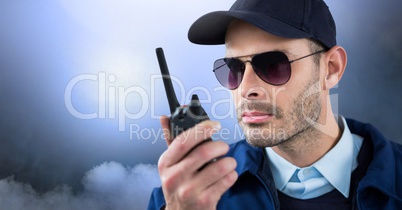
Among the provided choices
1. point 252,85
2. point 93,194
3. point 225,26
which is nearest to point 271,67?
point 252,85

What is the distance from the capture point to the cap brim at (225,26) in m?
1.90

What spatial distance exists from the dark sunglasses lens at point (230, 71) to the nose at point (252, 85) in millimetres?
42

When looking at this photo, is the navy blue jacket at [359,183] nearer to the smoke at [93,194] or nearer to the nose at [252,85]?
the nose at [252,85]

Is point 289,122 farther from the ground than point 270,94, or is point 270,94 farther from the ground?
point 270,94

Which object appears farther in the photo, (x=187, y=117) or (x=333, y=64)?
(x=333, y=64)

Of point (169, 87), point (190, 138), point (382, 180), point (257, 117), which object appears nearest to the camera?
point (190, 138)

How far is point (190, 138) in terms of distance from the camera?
3.88 ft

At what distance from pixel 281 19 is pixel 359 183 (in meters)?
0.87

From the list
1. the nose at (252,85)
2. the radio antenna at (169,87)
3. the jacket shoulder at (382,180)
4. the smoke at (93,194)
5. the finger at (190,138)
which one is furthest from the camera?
the smoke at (93,194)

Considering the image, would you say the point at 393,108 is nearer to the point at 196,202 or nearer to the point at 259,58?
the point at 259,58

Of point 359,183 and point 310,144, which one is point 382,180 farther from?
point 310,144

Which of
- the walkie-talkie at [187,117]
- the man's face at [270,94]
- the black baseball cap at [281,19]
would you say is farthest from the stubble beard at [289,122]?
the walkie-talkie at [187,117]

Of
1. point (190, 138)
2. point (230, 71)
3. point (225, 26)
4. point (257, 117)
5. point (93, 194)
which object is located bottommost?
point (93, 194)

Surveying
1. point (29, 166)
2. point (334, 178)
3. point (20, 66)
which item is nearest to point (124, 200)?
point (29, 166)
